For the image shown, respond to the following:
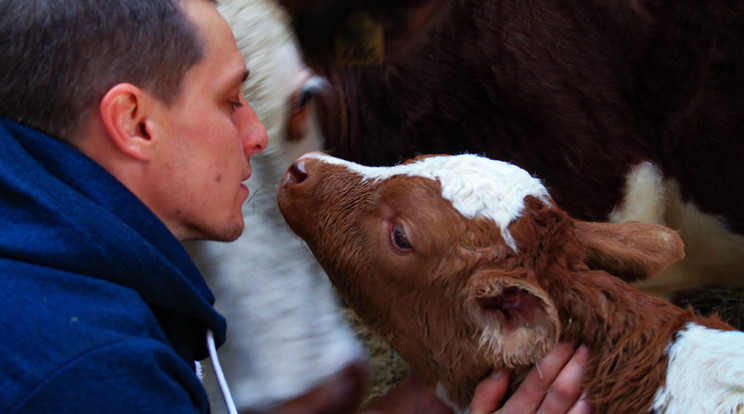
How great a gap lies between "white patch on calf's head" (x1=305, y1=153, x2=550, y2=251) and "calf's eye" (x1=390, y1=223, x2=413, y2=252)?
15cm

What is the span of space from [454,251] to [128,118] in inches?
33.4

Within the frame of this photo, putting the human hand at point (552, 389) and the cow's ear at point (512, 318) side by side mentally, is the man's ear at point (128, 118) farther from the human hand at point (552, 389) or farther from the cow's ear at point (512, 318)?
the human hand at point (552, 389)

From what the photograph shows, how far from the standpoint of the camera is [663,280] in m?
2.99

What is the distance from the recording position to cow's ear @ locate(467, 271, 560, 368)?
5.05 feet

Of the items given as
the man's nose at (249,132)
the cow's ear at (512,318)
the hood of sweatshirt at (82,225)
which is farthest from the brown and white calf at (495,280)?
the hood of sweatshirt at (82,225)

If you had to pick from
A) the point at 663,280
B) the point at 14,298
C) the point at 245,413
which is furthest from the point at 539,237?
the point at 663,280

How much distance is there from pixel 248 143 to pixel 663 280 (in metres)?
2.14

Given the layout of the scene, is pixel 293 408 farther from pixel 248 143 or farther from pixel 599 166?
pixel 599 166

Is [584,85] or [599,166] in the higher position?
[584,85]

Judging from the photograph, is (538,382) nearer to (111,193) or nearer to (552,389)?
(552,389)

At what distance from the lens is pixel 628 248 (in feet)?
6.15

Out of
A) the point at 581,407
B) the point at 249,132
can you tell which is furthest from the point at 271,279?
the point at 581,407

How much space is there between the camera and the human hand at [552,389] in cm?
163

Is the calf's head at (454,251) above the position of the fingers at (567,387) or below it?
above
